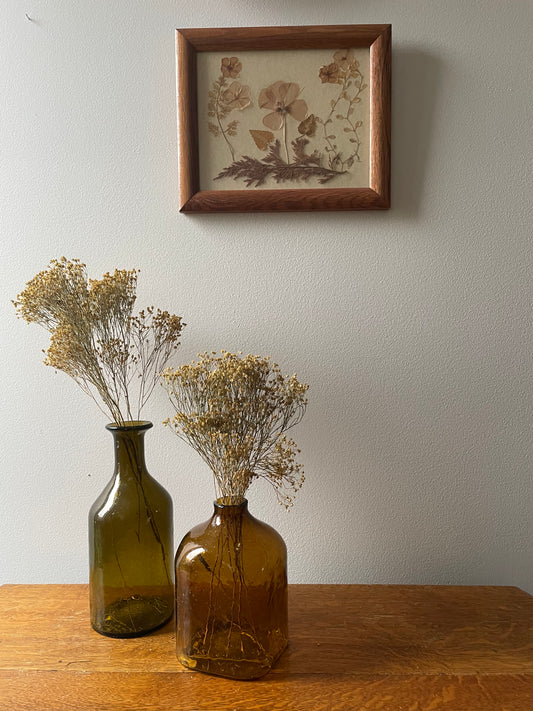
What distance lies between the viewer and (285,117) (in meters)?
1.06

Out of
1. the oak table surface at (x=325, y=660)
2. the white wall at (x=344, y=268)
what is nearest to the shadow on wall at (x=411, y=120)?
the white wall at (x=344, y=268)

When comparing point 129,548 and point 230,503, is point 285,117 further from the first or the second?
point 129,548

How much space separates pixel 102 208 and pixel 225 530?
639mm

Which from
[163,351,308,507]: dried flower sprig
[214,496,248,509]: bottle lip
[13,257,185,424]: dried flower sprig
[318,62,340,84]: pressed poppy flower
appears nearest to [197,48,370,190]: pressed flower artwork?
[318,62,340,84]: pressed poppy flower

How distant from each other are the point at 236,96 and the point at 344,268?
1.20 ft

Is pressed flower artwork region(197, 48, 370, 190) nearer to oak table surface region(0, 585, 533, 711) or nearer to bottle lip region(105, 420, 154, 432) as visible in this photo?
bottle lip region(105, 420, 154, 432)

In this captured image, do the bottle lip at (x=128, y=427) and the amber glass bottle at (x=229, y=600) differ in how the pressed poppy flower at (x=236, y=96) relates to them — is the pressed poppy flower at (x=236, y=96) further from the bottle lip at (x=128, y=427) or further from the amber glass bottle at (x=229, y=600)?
the amber glass bottle at (x=229, y=600)

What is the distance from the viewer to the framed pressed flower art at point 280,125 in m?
1.05

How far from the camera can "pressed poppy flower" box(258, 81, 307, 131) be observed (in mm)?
1060

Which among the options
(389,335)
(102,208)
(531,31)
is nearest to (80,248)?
(102,208)

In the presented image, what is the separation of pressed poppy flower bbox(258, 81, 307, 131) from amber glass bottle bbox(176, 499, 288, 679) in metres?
0.68

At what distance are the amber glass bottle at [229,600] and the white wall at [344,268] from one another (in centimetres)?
27

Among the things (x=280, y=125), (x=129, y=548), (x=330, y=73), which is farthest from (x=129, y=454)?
(x=330, y=73)

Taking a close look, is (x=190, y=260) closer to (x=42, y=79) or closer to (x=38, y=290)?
(x=38, y=290)
